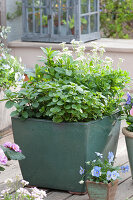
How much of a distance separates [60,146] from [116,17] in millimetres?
4093

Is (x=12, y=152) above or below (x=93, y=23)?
below

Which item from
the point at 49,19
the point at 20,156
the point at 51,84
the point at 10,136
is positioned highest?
the point at 49,19

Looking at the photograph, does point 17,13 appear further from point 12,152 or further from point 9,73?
point 12,152

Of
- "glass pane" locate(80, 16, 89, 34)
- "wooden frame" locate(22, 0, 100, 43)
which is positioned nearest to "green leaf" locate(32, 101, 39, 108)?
"wooden frame" locate(22, 0, 100, 43)

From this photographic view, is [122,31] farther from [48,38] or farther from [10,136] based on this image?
[10,136]

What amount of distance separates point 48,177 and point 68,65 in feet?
2.09

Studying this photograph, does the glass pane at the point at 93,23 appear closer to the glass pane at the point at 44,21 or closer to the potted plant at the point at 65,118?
the glass pane at the point at 44,21

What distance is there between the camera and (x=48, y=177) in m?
2.37

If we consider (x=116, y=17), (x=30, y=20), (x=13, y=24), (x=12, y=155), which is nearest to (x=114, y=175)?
(x=12, y=155)

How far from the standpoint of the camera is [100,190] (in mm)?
2193

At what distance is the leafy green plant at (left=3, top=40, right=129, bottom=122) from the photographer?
2197 mm

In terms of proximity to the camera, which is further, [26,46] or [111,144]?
[26,46]

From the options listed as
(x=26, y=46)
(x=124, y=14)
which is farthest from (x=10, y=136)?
(x=124, y=14)

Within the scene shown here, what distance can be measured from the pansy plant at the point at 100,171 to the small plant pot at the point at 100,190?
2cm
